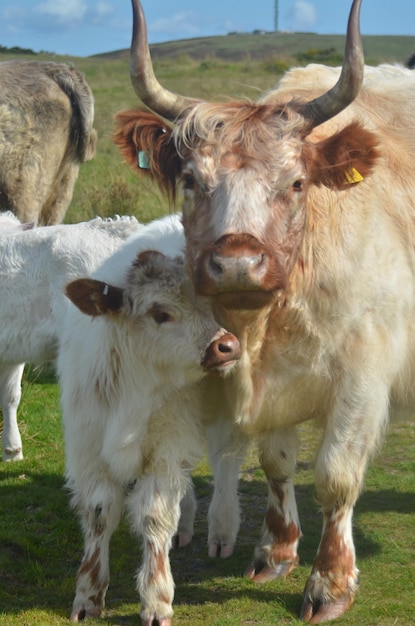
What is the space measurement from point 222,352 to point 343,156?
1.14m

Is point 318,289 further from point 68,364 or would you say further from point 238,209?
point 68,364

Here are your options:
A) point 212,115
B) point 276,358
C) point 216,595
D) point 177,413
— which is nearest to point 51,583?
point 216,595

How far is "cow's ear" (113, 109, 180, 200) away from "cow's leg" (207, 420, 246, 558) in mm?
1647

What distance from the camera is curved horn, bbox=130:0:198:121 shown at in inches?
186

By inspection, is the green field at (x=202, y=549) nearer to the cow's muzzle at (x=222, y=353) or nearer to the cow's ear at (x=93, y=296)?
the cow's ear at (x=93, y=296)

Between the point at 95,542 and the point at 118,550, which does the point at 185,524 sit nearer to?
the point at 118,550

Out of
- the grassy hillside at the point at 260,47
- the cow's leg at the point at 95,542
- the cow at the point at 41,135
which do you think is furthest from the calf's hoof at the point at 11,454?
the grassy hillside at the point at 260,47

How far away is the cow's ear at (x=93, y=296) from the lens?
492 centimetres

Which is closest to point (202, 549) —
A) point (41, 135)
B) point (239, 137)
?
point (239, 137)

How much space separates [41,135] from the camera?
9898mm

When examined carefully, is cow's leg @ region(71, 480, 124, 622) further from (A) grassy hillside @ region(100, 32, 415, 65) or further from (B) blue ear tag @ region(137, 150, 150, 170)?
(A) grassy hillside @ region(100, 32, 415, 65)

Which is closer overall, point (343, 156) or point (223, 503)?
point (343, 156)

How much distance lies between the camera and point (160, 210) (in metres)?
16.2

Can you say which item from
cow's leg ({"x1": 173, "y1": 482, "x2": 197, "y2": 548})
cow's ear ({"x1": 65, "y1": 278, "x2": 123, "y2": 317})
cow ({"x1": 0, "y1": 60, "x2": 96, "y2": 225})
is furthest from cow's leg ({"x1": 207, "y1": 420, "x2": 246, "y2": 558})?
cow ({"x1": 0, "y1": 60, "x2": 96, "y2": 225})
